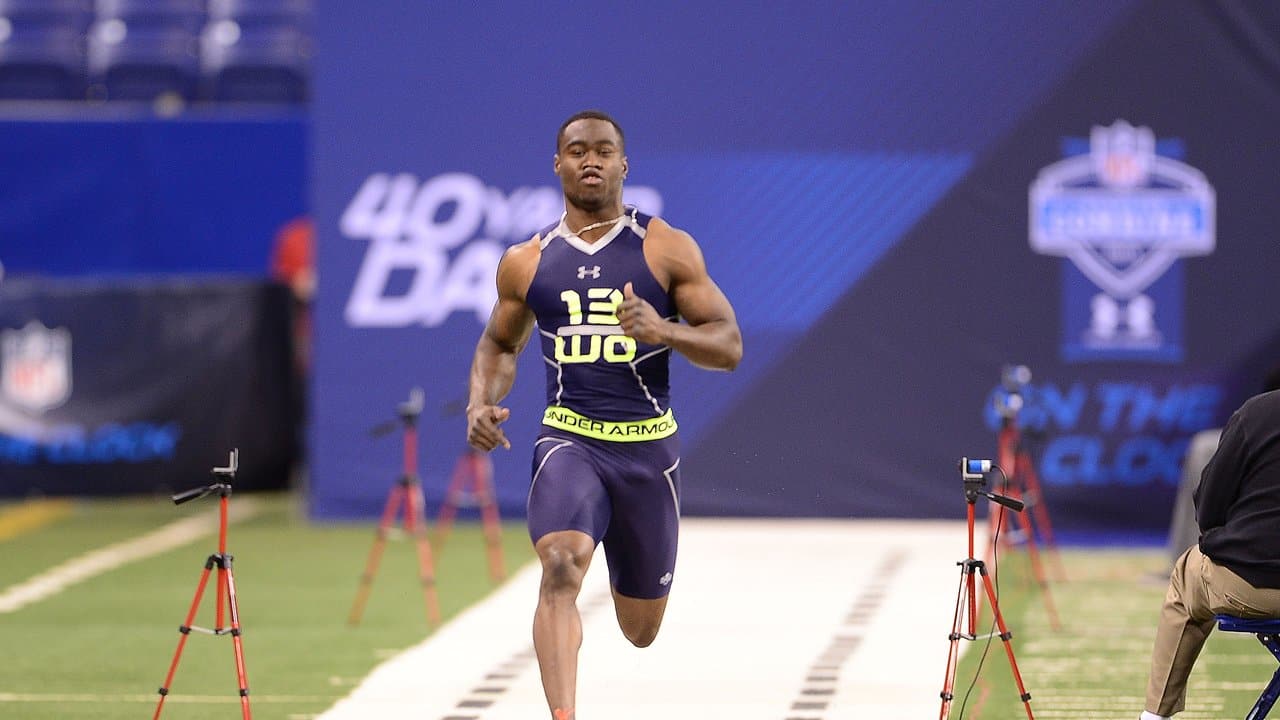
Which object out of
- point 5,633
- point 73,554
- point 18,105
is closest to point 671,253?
point 5,633

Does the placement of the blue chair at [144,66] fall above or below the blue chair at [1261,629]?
above

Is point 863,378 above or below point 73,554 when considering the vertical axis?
above

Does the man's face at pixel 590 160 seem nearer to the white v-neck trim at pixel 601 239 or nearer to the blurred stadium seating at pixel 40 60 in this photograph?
the white v-neck trim at pixel 601 239

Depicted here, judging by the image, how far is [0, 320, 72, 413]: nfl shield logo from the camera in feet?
46.4

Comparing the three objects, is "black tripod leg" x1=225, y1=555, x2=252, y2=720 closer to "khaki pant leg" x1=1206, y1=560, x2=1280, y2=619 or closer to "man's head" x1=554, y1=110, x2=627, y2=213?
"man's head" x1=554, y1=110, x2=627, y2=213

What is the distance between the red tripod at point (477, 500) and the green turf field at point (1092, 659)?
2.86m

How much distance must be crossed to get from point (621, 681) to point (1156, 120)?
6510mm

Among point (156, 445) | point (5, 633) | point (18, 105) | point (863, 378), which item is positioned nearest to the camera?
point (5, 633)

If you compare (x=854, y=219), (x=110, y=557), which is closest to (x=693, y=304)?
(x=110, y=557)

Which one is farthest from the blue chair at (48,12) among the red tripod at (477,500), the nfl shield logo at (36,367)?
the red tripod at (477,500)

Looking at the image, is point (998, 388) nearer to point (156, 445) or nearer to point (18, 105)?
point (156, 445)

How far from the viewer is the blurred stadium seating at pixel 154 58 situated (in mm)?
18438

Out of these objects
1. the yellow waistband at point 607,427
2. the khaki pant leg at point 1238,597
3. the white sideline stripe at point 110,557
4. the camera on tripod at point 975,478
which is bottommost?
the white sideline stripe at point 110,557

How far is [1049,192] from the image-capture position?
12.8m
